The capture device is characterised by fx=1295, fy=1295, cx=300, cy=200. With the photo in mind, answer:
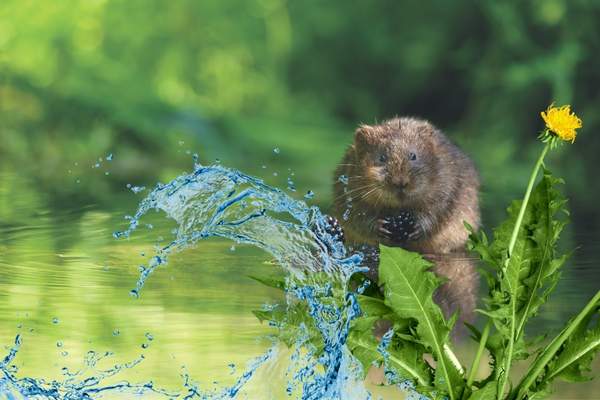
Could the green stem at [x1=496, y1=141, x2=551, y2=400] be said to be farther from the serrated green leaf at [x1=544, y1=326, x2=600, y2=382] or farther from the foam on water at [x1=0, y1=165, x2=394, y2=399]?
the foam on water at [x1=0, y1=165, x2=394, y2=399]

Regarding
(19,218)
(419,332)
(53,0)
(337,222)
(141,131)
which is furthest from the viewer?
(53,0)

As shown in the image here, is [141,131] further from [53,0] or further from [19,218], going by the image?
[19,218]

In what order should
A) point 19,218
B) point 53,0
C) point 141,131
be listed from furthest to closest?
1. point 53,0
2. point 141,131
3. point 19,218

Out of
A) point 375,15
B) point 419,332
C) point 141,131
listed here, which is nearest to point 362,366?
point 419,332

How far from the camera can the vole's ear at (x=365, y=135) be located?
14.2ft

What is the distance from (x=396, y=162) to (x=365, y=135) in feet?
0.58

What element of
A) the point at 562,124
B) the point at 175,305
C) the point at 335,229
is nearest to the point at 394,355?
the point at 562,124

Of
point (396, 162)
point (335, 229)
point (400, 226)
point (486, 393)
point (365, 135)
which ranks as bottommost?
point (486, 393)

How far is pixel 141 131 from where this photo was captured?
7312mm

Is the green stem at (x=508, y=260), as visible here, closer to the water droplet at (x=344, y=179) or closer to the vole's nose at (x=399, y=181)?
→ the vole's nose at (x=399, y=181)

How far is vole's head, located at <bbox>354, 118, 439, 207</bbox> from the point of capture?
4219 mm

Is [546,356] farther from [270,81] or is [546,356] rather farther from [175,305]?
[270,81]

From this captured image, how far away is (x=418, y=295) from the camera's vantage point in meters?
2.37

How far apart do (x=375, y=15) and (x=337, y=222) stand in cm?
378
